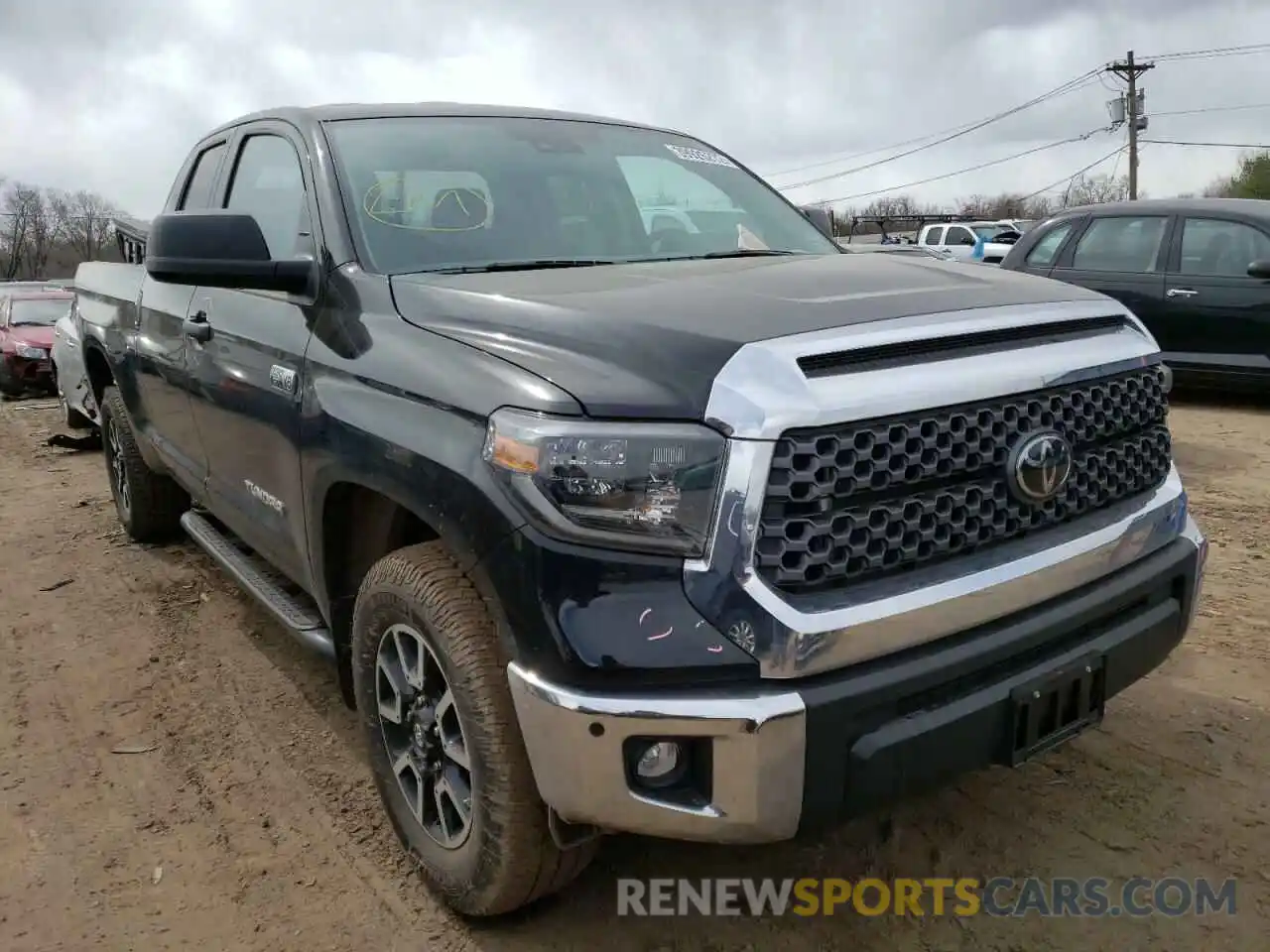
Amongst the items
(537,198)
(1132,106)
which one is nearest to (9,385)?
(537,198)

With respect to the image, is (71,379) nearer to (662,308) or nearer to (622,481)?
(662,308)

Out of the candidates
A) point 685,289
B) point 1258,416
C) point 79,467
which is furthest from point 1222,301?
point 79,467

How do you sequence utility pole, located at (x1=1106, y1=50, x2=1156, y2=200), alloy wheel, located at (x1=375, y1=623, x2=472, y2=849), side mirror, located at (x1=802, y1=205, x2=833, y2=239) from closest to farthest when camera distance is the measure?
1. alloy wheel, located at (x1=375, y1=623, x2=472, y2=849)
2. side mirror, located at (x1=802, y1=205, x2=833, y2=239)
3. utility pole, located at (x1=1106, y1=50, x2=1156, y2=200)

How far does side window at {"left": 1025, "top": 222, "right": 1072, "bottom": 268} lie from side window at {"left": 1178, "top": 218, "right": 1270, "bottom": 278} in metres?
0.95

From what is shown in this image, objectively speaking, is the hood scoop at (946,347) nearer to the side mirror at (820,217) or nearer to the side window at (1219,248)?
the side mirror at (820,217)

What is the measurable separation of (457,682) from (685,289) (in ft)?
3.19

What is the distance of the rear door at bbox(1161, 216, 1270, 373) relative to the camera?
775 centimetres

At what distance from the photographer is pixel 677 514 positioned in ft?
6.04

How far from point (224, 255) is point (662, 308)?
1.28 m

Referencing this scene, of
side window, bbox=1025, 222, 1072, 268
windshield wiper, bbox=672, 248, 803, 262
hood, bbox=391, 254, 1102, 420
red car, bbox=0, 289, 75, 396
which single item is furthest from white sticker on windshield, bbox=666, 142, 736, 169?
red car, bbox=0, 289, 75, 396

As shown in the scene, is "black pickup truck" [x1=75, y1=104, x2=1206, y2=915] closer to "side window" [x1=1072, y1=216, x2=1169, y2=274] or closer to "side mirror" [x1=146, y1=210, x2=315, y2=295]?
"side mirror" [x1=146, y1=210, x2=315, y2=295]

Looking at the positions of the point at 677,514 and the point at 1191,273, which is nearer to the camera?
the point at 677,514

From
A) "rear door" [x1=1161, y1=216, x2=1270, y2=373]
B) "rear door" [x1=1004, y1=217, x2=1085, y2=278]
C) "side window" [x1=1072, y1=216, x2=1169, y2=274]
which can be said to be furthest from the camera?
"rear door" [x1=1004, y1=217, x2=1085, y2=278]

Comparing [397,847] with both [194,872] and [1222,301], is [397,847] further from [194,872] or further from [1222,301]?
[1222,301]
